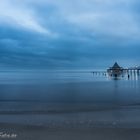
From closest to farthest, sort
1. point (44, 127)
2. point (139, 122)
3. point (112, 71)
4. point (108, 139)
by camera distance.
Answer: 1. point (108, 139)
2. point (44, 127)
3. point (139, 122)
4. point (112, 71)

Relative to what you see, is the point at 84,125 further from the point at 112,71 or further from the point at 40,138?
the point at 112,71

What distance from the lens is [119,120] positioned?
18875 millimetres

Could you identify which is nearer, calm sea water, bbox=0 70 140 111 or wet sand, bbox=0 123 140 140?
wet sand, bbox=0 123 140 140

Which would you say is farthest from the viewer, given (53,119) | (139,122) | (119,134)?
(53,119)

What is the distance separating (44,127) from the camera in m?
16.4

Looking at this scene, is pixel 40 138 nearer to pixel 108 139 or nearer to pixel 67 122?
pixel 108 139

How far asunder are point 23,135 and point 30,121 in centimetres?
444

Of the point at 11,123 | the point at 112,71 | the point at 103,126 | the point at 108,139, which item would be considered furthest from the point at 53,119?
the point at 112,71

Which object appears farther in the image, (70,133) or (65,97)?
(65,97)

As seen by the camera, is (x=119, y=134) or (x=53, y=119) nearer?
(x=119, y=134)

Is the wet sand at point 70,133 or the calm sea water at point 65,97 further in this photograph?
the calm sea water at point 65,97

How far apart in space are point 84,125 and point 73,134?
2592 millimetres

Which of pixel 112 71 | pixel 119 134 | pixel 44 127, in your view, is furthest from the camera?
pixel 112 71

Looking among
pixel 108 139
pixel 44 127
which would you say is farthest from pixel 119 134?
pixel 44 127
